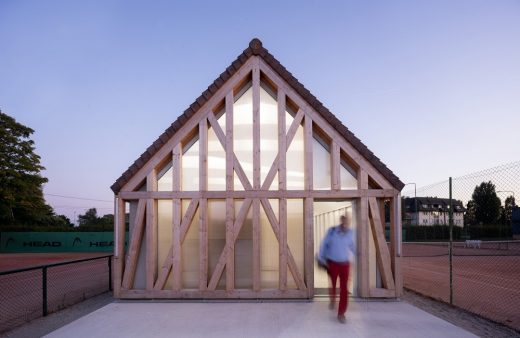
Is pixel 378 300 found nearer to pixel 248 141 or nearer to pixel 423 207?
pixel 248 141

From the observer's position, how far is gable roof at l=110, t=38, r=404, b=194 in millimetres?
8438

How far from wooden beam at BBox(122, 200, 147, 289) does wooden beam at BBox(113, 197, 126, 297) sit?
0.46ft

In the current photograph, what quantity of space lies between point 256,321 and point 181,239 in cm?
283

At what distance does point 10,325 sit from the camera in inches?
265

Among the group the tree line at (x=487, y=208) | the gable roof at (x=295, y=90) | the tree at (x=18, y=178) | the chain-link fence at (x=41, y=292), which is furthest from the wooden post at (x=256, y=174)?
the tree line at (x=487, y=208)

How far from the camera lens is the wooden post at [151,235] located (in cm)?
826

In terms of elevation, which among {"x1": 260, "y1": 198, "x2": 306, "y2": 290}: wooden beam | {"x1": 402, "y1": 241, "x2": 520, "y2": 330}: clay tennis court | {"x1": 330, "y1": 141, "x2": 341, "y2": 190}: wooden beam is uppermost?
{"x1": 330, "y1": 141, "x2": 341, "y2": 190}: wooden beam

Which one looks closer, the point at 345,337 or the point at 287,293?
the point at 345,337

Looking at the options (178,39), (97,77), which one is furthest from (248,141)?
(97,77)

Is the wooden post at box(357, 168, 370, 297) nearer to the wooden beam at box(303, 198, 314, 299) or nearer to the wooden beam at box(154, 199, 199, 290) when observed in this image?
the wooden beam at box(303, 198, 314, 299)

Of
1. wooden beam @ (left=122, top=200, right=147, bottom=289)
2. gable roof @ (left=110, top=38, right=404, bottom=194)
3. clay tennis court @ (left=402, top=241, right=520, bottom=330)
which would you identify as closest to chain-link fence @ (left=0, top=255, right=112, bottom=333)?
wooden beam @ (left=122, top=200, right=147, bottom=289)

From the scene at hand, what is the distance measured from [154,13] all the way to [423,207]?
285ft

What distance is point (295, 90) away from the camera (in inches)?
343

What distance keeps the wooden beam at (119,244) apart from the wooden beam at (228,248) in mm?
2224
